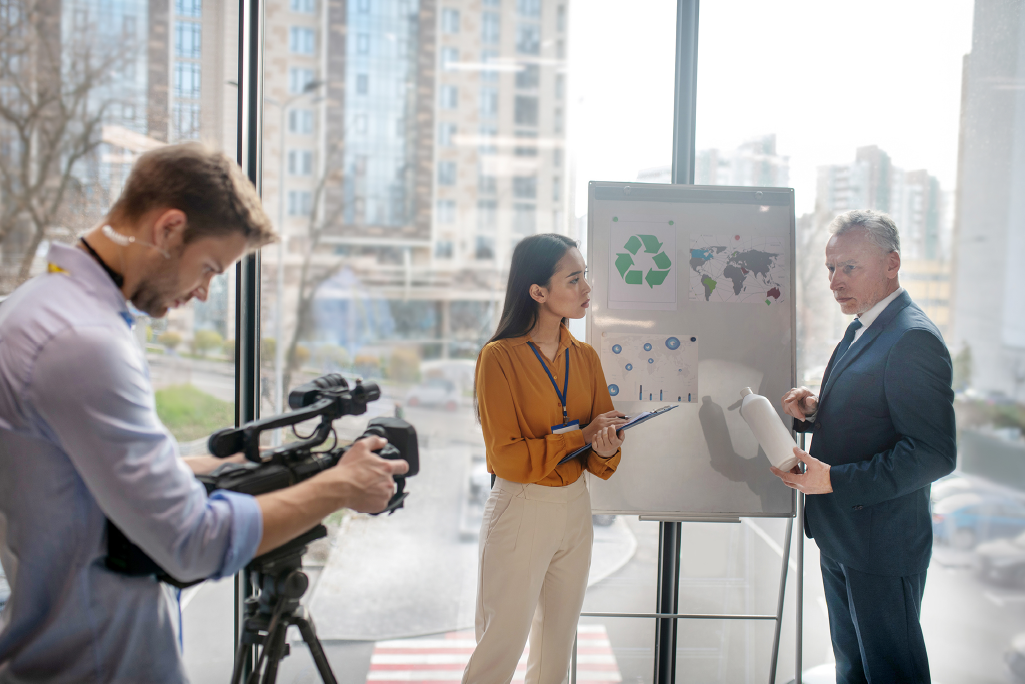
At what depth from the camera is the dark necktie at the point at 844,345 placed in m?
1.66

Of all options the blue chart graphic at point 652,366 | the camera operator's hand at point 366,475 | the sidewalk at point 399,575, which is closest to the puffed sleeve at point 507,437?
the blue chart graphic at point 652,366

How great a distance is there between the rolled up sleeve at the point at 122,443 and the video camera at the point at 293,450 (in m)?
0.08

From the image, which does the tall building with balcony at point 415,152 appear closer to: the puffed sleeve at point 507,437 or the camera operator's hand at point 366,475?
the puffed sleeve at point 507,437

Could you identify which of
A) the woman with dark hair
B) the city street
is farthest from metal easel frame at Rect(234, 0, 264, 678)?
the woman with dark hair

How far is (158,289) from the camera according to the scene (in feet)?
2.82

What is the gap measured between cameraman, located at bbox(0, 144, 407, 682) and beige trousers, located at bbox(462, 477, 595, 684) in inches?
30.2

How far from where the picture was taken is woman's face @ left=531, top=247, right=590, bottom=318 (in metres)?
1.62

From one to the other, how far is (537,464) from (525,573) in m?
0.33

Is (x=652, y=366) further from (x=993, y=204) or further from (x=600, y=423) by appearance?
(x=993, y=204)

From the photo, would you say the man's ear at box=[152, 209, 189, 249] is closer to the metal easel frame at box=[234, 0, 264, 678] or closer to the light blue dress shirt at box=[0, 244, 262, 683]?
the light blue dress shirt at box=[0, 244, 262, 683]

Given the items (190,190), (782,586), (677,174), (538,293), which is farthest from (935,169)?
(190,190)

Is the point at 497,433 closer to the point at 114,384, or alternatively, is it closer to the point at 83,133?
the point at 114,384

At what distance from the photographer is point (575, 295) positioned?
1.63m

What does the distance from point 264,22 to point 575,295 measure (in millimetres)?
1614
